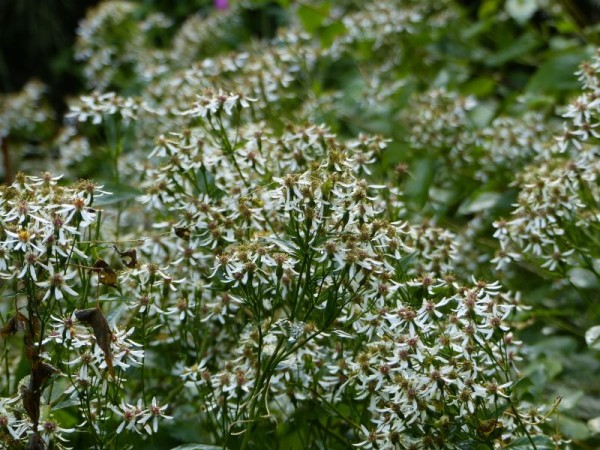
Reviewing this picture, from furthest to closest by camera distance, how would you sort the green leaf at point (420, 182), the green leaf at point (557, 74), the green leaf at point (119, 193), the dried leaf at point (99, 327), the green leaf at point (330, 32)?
the green leaf at point (330, 32), the green leaf at point (557, 74), the green leaf at point (420, 182), the green leaf at point (119, 193), the dried leaf at point (99, 327)

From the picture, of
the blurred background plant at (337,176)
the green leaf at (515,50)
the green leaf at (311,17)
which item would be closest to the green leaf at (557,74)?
the blurred background plant at (337,176)

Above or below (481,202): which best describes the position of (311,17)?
above

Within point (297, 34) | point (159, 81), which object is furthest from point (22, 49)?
point (297, 34)

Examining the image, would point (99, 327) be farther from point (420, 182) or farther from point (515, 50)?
point (515, 50)

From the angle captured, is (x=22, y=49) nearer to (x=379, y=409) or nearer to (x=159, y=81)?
(x=159, y=81)

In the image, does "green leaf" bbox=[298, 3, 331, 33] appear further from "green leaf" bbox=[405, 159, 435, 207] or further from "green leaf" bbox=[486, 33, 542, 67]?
"green leaf" bbox=[405, 159, 435, 207]

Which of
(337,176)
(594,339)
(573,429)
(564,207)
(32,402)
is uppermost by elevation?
(337,176)

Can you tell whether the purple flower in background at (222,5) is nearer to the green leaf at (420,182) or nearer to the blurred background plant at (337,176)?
the blurred background plant at (337,176)

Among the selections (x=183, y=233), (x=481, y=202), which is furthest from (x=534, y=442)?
(x=481, y=202)
